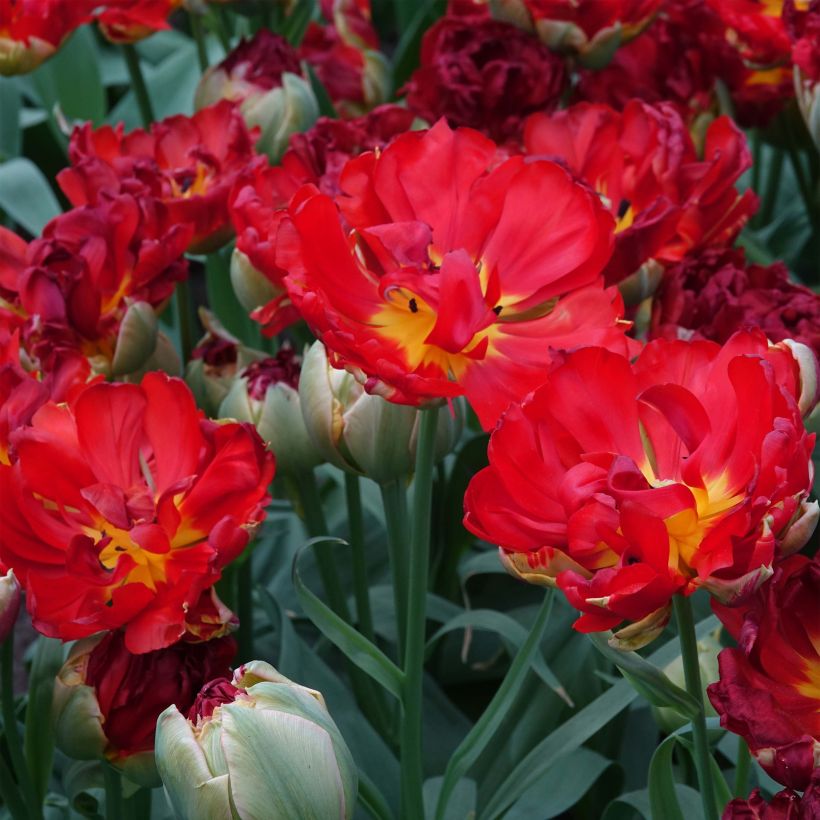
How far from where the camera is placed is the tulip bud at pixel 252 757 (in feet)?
1.58

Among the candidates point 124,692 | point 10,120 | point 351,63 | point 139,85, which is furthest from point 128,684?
point 10,120

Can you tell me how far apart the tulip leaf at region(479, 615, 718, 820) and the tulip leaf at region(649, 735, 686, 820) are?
75mm

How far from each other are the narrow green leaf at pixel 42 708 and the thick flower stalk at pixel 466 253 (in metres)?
0.29

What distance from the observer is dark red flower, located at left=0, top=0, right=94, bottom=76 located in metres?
0.99

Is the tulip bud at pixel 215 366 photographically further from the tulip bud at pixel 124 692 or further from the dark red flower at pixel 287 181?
the tulip bud at pixel 124 692

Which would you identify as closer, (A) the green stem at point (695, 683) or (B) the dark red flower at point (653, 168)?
(A) the green stem at point (695, 683)

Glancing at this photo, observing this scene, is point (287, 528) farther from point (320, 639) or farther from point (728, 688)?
point (728, 688)

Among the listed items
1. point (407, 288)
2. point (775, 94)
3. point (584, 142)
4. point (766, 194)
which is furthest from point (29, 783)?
point (766, 194)

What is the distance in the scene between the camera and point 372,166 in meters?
0.59

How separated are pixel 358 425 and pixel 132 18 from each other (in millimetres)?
535

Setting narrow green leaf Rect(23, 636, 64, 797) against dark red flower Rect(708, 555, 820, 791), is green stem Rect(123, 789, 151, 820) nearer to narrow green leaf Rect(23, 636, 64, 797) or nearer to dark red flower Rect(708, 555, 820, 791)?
narrow green leaf Rect(23, 636, 64, 797)

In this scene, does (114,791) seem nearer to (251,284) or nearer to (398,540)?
(398,540)

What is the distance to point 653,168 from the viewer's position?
2.66 feet

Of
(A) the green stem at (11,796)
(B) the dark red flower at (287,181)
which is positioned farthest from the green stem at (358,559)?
(A) the green stem at (11,796)
